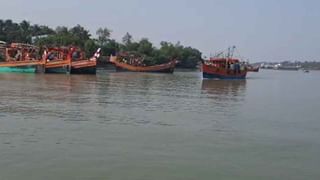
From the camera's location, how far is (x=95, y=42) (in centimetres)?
13050

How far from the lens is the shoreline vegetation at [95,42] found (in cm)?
12056

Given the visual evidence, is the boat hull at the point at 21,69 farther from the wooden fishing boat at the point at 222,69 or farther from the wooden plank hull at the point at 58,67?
the wooden fishing boat at the point at 222,69

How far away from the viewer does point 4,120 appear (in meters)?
17.6

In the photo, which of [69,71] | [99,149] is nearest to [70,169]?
[99,149]

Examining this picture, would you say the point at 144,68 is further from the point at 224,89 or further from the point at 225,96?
the point at 225,96

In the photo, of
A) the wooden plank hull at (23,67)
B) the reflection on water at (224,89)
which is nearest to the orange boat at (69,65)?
the wooden plank hull at (23,67)

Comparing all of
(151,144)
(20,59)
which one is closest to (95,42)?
(20,59)

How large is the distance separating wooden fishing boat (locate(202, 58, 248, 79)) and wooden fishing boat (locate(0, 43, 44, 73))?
20124mm

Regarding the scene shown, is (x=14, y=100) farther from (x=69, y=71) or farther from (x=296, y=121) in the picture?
(x=69, y=71)

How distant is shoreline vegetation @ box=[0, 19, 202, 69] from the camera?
121 m

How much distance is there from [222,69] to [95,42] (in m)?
65.6

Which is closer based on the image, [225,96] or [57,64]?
[225,96]

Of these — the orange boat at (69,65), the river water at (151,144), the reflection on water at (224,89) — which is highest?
the orange boat at (69,65)

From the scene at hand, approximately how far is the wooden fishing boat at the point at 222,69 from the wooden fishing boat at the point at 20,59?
2012 cm
